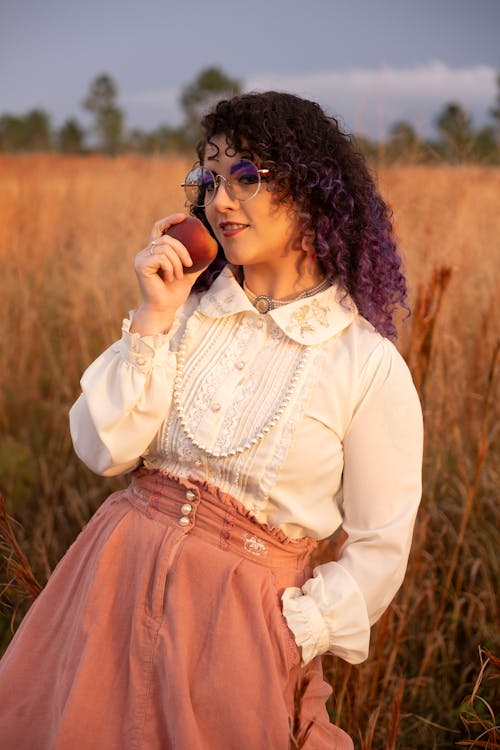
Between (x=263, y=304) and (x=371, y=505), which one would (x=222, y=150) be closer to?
(x=263, y=304)

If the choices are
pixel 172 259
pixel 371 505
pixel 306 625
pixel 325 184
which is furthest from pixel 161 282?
pixel 306 625

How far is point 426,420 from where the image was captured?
2.89 meters

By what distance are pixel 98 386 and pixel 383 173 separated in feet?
8.64

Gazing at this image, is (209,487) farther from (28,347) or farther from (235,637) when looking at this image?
(28,347)

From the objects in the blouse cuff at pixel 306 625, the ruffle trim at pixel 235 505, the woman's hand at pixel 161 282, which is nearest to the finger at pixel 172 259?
the woman's hand at pixel 161 282

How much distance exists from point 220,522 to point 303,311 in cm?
44

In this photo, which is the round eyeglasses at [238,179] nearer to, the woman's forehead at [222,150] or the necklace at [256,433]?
→ the woman's forehead at [222,150]

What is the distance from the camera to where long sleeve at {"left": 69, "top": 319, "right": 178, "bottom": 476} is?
151 centimetres

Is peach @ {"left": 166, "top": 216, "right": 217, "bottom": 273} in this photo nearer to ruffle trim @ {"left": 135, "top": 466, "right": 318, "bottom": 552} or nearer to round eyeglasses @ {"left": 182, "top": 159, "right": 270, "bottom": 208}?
round eyeglasses @ {"left": 182, "top": 159, "right": 270, "bottom": 208}

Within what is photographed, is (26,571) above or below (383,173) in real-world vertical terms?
below

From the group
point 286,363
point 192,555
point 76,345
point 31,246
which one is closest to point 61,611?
point 192,555

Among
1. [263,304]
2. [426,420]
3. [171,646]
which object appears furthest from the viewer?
[426,420]

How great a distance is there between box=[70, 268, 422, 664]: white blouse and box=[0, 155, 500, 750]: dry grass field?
0.27m

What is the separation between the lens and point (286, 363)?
1577 millimetres
